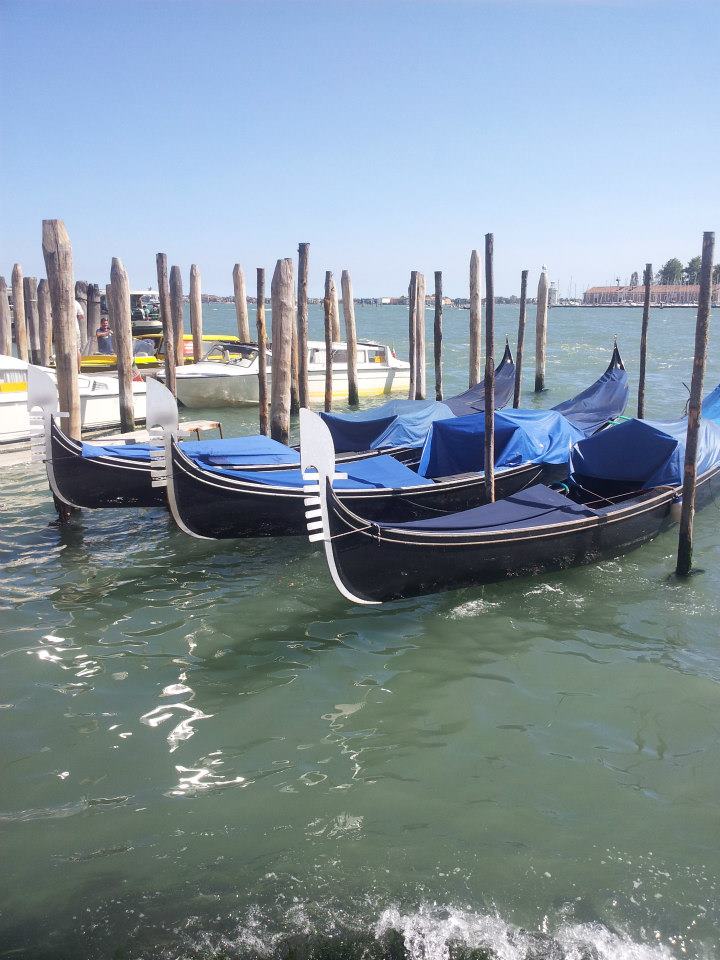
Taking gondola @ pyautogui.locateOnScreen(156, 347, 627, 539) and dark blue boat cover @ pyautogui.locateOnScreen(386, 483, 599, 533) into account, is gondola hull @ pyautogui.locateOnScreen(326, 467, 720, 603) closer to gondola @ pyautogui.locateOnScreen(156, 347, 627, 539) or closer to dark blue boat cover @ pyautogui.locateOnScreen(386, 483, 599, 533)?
dark blue boat cover @ pyautogui.locateOnScreen(386, 483, 599, 533)

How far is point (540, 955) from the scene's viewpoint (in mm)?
2949

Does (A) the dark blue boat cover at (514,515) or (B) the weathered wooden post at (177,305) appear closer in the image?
(A) the dark blue boat cover at (514,515)

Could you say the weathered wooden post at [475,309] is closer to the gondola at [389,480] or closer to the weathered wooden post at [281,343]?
the weathered wooden post at [281,343]

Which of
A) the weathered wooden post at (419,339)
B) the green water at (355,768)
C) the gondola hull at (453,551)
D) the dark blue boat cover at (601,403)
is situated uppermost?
the weathered wooden post at (419,339)

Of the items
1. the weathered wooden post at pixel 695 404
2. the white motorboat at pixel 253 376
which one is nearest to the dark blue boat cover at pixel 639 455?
the weathered wooden post at pixel 695 404

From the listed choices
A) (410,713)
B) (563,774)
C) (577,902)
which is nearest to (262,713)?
(410,713)

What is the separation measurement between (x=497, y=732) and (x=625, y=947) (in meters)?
1.50

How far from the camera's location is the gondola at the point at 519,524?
18.6 feet

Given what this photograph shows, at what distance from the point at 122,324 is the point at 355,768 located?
9.49 metres

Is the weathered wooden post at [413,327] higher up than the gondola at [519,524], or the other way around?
the weathered wooden post at [413,327]

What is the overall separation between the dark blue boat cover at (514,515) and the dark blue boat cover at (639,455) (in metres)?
1.45

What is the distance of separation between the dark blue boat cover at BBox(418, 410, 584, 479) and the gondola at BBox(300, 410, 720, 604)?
0.40 metres

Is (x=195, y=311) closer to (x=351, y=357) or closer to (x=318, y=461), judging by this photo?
(x=351, y=357)

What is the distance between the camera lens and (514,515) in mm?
6703
